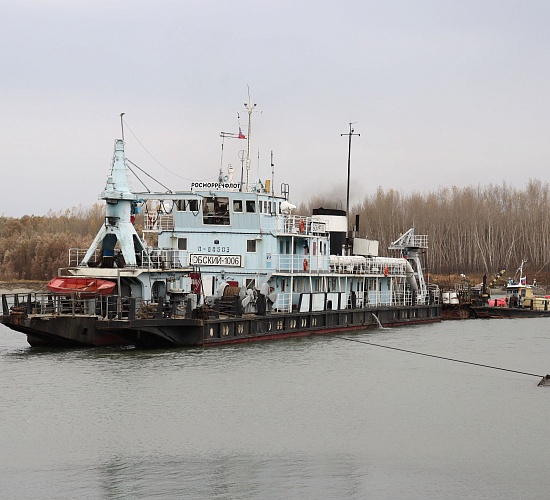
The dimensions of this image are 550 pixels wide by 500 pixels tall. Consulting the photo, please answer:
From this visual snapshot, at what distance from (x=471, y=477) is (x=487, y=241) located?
263ft

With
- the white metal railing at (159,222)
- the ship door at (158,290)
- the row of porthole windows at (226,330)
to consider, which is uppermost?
the white metal railing at (159,222)

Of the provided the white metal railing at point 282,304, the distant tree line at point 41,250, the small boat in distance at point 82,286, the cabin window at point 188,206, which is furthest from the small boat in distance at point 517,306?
the distant tree line at point 41,250

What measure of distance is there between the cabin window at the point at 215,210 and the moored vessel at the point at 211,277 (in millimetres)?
40

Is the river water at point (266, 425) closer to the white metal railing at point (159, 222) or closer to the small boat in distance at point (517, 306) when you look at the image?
the white metal railing at point (159, 222)

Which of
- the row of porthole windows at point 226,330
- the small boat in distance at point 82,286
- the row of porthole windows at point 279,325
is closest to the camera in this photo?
the small boat in distance at point 82,286

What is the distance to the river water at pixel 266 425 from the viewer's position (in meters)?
17.4

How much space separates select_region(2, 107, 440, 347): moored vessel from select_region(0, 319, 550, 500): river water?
101cm

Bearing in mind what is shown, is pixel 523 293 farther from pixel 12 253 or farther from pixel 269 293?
pixel 12 253

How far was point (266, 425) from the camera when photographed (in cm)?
2184

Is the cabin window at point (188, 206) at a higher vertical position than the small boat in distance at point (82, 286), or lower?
higher

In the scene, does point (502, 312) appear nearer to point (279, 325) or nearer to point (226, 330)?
point (279, 325)

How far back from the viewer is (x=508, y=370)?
29.0m

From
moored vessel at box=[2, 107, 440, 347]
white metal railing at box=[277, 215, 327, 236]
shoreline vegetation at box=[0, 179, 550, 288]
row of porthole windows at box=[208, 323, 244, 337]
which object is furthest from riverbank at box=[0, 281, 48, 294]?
row of porthole windows at box=[208, 323, 244, 337]

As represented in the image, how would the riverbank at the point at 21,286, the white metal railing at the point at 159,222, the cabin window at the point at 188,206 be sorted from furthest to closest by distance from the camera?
the riverbank at the point at 21,286, the white metal railing at the point at 159,222, the cabin window at the point at 188,206
